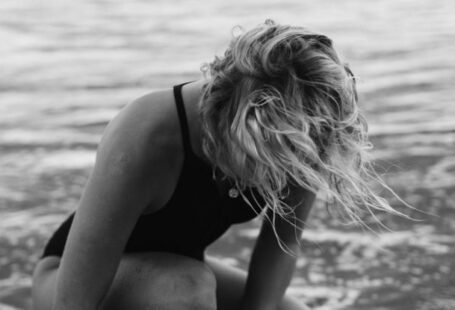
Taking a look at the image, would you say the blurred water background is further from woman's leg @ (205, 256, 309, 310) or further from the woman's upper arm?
the woman's upper arm

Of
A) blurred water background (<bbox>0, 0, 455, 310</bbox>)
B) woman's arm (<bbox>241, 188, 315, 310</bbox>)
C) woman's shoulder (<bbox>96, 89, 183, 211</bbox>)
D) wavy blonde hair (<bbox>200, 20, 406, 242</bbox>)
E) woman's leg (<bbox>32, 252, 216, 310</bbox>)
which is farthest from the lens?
blurred water background (<bbox>0, 0, 455, 310</bbox>)

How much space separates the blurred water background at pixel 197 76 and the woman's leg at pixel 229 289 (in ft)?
1.87

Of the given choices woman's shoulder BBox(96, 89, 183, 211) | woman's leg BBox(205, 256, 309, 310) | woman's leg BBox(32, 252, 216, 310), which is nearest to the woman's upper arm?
woman's shoulder BBox(96, 89, 183, 211)

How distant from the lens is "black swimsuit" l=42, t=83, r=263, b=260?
2123 millimetres

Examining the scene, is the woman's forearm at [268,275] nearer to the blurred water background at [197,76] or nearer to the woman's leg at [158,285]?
the woman's leg at [158,285]

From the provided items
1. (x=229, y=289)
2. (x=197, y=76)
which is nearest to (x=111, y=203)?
(x=229, y=289)

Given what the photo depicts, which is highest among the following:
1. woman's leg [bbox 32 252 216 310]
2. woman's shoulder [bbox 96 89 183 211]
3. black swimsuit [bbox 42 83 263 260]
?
woman's shoulder [bbox 96 89 183 211]

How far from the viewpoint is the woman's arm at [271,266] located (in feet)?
8.13

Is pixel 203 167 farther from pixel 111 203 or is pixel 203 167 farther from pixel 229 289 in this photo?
pixel 229 289

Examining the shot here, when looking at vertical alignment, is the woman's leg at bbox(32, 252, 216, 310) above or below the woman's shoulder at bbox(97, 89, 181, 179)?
below

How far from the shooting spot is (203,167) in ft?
6.98

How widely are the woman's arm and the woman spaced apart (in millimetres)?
182

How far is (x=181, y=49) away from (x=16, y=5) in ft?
8.55

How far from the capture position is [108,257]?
2076 mm
